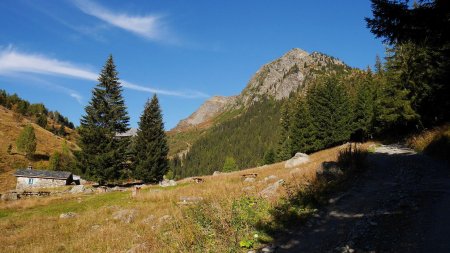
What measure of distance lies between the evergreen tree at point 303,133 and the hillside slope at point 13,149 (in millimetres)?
65002

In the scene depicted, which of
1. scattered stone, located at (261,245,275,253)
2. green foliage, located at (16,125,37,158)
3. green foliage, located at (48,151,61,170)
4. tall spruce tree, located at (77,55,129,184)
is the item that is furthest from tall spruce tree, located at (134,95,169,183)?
green foliage, located at (16,125,37,158)

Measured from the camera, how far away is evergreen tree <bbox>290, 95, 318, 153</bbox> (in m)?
60.2

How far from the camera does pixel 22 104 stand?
16900cm

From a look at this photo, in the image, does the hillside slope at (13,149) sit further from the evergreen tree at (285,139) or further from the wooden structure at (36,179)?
the evergreen tree at (285,139)

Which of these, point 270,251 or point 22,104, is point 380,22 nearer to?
point 270,251

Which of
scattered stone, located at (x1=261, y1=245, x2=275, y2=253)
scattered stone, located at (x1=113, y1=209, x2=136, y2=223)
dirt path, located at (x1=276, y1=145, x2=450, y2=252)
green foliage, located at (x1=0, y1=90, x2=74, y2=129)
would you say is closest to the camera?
dirt path, located at (x1=276, y1=145, x2=450, y2=252)

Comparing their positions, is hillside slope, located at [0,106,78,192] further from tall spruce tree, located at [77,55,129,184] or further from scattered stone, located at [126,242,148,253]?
scattered stone, located at [126,242,148,253]

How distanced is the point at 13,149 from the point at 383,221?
123109mm

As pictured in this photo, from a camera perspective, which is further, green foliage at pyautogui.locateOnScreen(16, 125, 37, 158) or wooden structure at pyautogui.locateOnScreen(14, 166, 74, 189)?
green foliage at pyautogui.locateOnScreen(16, 125, 37, 158)

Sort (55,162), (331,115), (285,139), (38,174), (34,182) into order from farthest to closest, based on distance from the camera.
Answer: (55,162), (285,139), (38,174), (34,182), (331,115)

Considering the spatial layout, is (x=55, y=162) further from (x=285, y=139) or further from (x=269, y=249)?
(x=269, y=249)

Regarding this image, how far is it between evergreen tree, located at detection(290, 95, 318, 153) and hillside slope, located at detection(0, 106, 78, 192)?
65002 mm

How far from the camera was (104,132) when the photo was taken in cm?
4794

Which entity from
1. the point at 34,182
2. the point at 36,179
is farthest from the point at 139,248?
the point at 36,179
